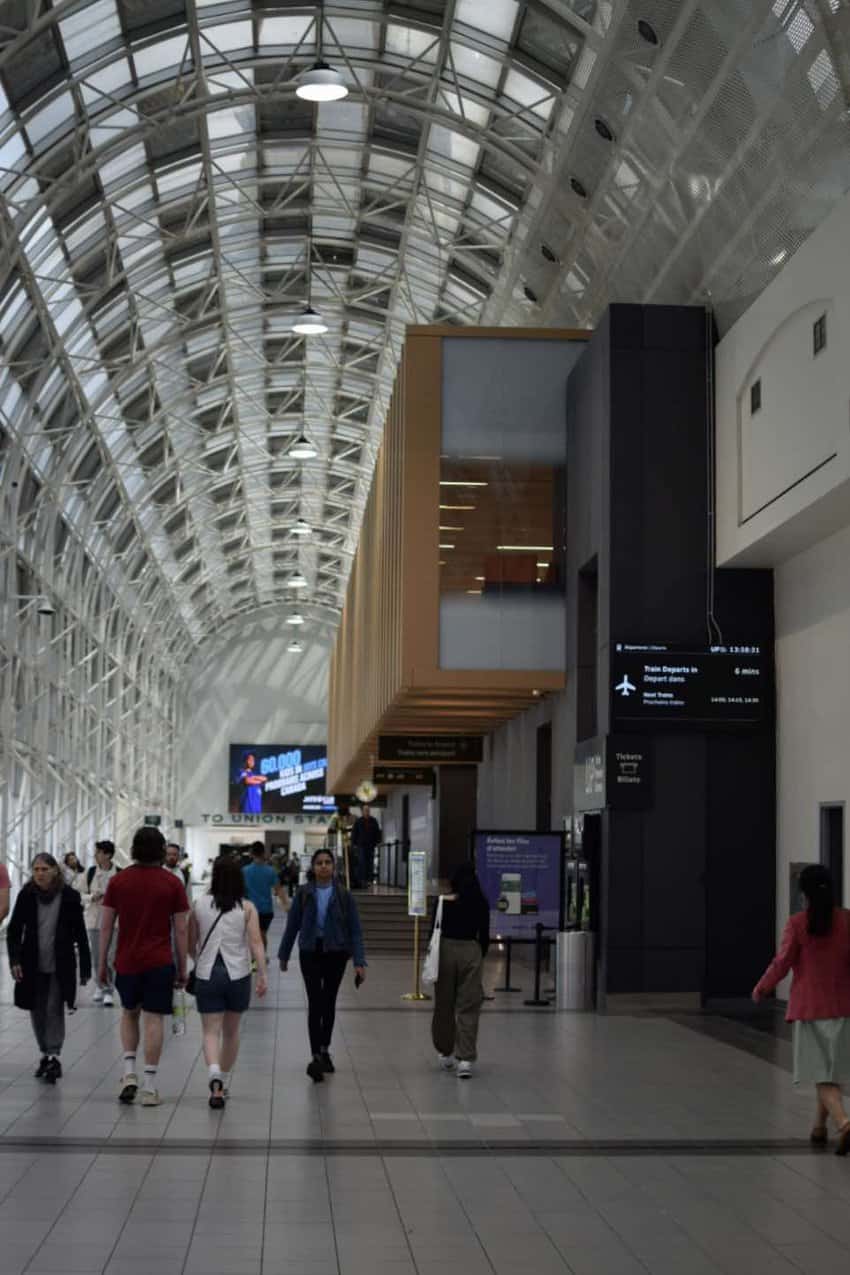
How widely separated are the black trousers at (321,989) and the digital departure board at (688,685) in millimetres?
→ 6568

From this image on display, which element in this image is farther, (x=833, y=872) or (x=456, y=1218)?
(x=833, y=872)

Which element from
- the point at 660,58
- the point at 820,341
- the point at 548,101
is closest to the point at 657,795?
the point at 820,341

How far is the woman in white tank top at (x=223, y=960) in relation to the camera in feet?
33.8

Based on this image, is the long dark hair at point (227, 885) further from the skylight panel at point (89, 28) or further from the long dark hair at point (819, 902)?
the skylight panel at point (89, 28)

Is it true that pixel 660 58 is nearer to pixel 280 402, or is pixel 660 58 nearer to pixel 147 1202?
pixel 147 1202

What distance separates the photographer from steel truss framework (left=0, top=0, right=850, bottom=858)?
19.0 meters

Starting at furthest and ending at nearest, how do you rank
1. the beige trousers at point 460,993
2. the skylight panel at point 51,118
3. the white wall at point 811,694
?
1. the skylight panel at point 51,118
2. the white wall at point 811,694
3. the beige trousers at point 460,993

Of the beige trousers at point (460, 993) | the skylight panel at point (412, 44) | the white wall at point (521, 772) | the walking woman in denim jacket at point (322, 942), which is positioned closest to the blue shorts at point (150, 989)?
the walking woman in denim jacket at point (322, 942)

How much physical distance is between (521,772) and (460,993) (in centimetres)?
1497

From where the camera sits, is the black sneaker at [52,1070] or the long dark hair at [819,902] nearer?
the long dark hair at [819,902]

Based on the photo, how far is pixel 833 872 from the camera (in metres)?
16.1

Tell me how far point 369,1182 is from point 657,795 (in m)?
10.4

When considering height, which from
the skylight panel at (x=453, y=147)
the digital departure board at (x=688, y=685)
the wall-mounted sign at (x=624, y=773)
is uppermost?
the skylight panel at (x=453, y=147)

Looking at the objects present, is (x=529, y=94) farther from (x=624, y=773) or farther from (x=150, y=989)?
(x=150, y=989)
